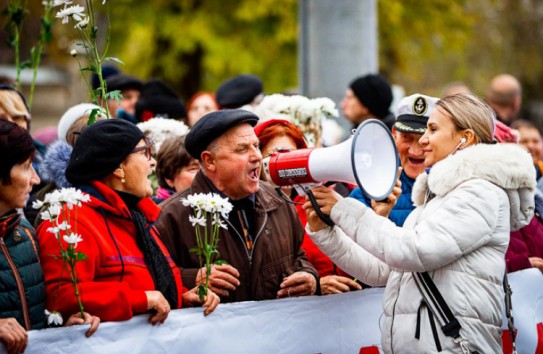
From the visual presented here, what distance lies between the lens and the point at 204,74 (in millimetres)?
20203

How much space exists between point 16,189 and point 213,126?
1.24m

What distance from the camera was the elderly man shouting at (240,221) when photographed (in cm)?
533

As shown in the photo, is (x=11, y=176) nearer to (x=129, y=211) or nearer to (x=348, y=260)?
(x=129, y=211)

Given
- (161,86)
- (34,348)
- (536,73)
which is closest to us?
(34,348)

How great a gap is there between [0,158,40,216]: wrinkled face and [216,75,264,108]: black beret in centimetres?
403

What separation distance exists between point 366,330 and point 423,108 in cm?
136

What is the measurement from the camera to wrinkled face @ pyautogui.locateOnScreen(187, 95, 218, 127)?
907 cm

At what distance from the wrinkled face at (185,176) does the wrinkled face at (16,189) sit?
200cm

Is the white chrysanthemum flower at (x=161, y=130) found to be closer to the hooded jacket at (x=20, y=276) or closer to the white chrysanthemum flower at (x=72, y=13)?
the white chrysanthemum flower at (x=72, y=13)

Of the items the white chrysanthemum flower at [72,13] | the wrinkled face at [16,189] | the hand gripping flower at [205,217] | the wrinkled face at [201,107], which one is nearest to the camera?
the wrinkled face at [16,189]

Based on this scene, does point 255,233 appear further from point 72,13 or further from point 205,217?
point 72,13

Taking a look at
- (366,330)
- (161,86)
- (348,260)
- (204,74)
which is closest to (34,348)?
(348,260)

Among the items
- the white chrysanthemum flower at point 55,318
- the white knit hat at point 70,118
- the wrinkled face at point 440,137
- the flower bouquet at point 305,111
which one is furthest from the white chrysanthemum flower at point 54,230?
the flower bouquet at point 305,111

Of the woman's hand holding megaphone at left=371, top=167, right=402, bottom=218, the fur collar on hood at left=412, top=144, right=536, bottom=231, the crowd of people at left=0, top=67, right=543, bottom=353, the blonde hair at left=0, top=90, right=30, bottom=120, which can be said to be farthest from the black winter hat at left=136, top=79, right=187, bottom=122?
the fur collar on hood at left=412, top=144, right=536, bottom=231
